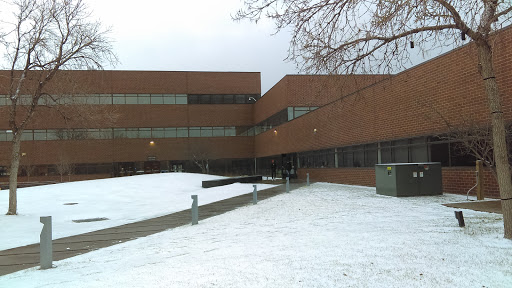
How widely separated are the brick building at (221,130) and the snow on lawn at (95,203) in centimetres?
490

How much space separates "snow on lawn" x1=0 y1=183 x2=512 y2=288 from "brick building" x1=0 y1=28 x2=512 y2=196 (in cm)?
1107

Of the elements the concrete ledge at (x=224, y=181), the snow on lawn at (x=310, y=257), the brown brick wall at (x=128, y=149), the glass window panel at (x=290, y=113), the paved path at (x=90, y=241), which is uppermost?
the glass window panel at (x=290, y=113)

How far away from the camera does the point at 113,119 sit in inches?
628

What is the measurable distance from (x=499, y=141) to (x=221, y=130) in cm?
4496

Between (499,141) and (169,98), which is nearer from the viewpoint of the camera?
(499,141)

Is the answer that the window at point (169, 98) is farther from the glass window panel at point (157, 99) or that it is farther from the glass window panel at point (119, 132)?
the glass window panel at point (119, 132)

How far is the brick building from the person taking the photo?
22.0 m

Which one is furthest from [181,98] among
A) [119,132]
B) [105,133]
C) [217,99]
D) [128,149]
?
[105,133]

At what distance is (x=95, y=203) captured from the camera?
709 inches

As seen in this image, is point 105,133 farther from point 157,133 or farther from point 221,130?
point 221,130

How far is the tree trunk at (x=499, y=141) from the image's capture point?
6582mm

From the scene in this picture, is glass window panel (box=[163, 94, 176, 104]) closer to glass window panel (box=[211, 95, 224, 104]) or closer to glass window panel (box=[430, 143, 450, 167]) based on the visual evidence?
glass window panel (box=[211, 95, 224, 104])

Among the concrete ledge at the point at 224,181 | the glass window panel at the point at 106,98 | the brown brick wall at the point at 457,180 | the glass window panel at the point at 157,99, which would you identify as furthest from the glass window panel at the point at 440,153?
the glass window panel at the point at 106,98

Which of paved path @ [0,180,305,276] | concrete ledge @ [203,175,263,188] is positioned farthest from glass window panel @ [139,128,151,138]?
paved path @ [0,180,305,276]
